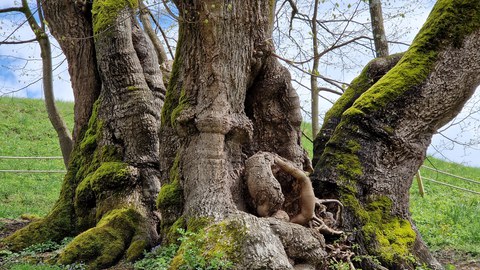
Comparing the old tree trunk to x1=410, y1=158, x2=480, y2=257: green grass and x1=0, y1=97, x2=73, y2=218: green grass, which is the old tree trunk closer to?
x1=410, y1=158, x2=480, y2=257: green grass

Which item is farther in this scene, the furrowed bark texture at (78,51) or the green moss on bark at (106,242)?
the furrowed bark texture at (78,51)

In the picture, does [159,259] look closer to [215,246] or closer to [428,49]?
[215,246]

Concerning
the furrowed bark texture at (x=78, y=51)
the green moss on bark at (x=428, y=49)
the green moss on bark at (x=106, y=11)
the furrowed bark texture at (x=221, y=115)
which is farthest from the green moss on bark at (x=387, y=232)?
the furrowed bark texture at (x=78, y=51)

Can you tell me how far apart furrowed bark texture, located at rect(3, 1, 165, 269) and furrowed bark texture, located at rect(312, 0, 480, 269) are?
2298 millimetres

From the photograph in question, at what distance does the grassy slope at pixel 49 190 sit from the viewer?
862 centimetres

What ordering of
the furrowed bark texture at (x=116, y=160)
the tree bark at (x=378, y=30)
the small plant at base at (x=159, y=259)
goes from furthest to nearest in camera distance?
the tree bark at (x=378, y=30)
the furrowed bark texture at (x=116, y=160)
the small plant at base at (x=159, y=259)

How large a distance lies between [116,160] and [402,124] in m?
3.65

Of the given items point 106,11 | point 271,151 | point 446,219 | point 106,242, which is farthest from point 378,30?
point 106,242

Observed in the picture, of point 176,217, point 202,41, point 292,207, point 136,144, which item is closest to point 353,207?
point 292,207

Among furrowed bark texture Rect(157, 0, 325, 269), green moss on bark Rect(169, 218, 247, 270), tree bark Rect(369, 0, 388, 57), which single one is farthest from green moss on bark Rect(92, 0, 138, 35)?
green moss on bark Rect(169, 218, 247, 270)

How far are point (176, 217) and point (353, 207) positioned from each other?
71.9 inches

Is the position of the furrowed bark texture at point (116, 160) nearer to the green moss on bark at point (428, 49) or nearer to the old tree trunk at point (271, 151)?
the old tree trunk at point (271, 151)

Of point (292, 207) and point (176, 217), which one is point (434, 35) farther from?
point (176, 217)

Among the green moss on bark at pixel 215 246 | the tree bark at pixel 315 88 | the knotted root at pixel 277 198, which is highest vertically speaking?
the tree bark at pixel 315 88
